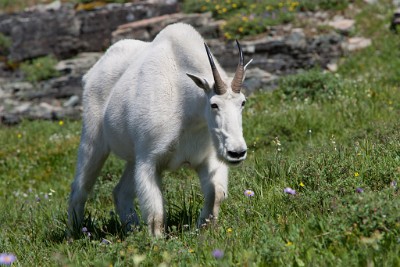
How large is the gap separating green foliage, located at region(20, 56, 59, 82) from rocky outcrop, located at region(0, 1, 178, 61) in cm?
73

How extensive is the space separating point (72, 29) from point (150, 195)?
12144 mm

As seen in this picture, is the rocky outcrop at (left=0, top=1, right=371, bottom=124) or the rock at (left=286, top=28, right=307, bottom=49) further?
the rock at (left=286, top=28, right=307, bottom=49)

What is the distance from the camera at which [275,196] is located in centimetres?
582

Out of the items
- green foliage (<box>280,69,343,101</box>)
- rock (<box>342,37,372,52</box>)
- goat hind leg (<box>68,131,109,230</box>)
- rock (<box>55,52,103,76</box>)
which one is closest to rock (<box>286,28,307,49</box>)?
rock (<box>342,37,372,52</box>)

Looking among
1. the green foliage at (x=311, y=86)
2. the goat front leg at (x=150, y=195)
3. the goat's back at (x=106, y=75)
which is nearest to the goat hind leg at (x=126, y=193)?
the goat's back at (x=106, y=75)

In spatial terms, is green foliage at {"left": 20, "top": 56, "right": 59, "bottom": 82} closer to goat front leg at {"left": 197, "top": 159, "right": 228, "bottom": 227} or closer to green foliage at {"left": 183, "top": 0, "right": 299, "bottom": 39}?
green foliage at {"left": 183, "top": 0, "right": 299, "bottom": 39}

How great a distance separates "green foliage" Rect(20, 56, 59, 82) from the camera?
16234 mm

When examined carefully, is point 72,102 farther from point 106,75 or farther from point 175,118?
point 175,118

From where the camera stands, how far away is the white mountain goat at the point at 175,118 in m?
5.67

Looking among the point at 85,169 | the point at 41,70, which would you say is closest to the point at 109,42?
the point at 41,70

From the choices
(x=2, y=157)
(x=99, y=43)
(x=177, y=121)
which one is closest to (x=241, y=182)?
(x=177, y=121)

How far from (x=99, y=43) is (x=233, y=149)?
41.0ft

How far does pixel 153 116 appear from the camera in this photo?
6.28 m

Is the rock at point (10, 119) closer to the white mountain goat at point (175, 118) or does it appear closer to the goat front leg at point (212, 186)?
the white mountain goat at point (175, 118)
